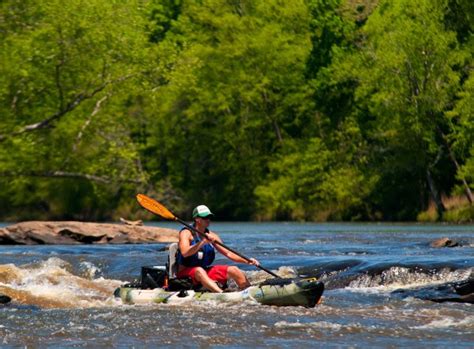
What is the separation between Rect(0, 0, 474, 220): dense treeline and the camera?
31.8 metres

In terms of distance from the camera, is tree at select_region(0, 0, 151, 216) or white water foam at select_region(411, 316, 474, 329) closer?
white water foam at select_region(411, 316, 474, 329)

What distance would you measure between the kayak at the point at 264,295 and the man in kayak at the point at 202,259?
0.97 ft

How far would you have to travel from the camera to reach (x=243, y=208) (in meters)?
65.2

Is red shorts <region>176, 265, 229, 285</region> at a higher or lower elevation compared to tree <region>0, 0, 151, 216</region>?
lower

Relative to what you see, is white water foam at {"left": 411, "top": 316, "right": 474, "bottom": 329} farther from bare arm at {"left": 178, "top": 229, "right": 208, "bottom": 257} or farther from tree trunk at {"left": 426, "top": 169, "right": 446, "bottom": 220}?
tree trunk at {"left": 426, "top": 169, "right": 446, "bottom": 220}

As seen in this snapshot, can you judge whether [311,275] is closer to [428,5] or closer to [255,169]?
[428,5]

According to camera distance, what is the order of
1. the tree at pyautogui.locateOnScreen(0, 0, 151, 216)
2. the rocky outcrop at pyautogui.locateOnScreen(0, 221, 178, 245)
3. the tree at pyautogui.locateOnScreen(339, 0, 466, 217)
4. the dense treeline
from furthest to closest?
the tree at pyautogui.locateOnScreen(339, 0, 466, 217), the rocky outcrop at pyautogui.locateOnScreen(0, 221, 178, 245), the dense treeline, the tree at pyautogui.locateOnScreen(0, 0, 151, 216)

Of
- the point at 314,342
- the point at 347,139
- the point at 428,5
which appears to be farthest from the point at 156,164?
the point at 314,342

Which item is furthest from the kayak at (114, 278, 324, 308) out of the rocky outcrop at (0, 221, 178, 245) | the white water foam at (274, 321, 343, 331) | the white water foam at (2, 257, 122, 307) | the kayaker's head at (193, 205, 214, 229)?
the rocky outcrop at (0, 221, 178, 245)

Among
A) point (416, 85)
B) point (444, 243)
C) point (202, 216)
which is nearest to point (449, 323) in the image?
point (202, 216)

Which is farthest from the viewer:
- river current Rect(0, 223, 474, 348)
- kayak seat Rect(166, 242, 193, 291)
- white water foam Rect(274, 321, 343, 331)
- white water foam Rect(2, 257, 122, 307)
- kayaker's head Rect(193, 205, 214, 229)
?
white water foam Rect(2, 257, 122, 307)

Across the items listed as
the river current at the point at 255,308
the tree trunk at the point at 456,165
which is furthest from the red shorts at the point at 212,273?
the tree trunk at the point at 456,165

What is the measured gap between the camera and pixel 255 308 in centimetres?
1734

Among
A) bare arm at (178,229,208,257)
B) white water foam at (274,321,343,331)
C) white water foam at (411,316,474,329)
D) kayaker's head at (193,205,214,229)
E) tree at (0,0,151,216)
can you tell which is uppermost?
tree at (0,0,151,216)
